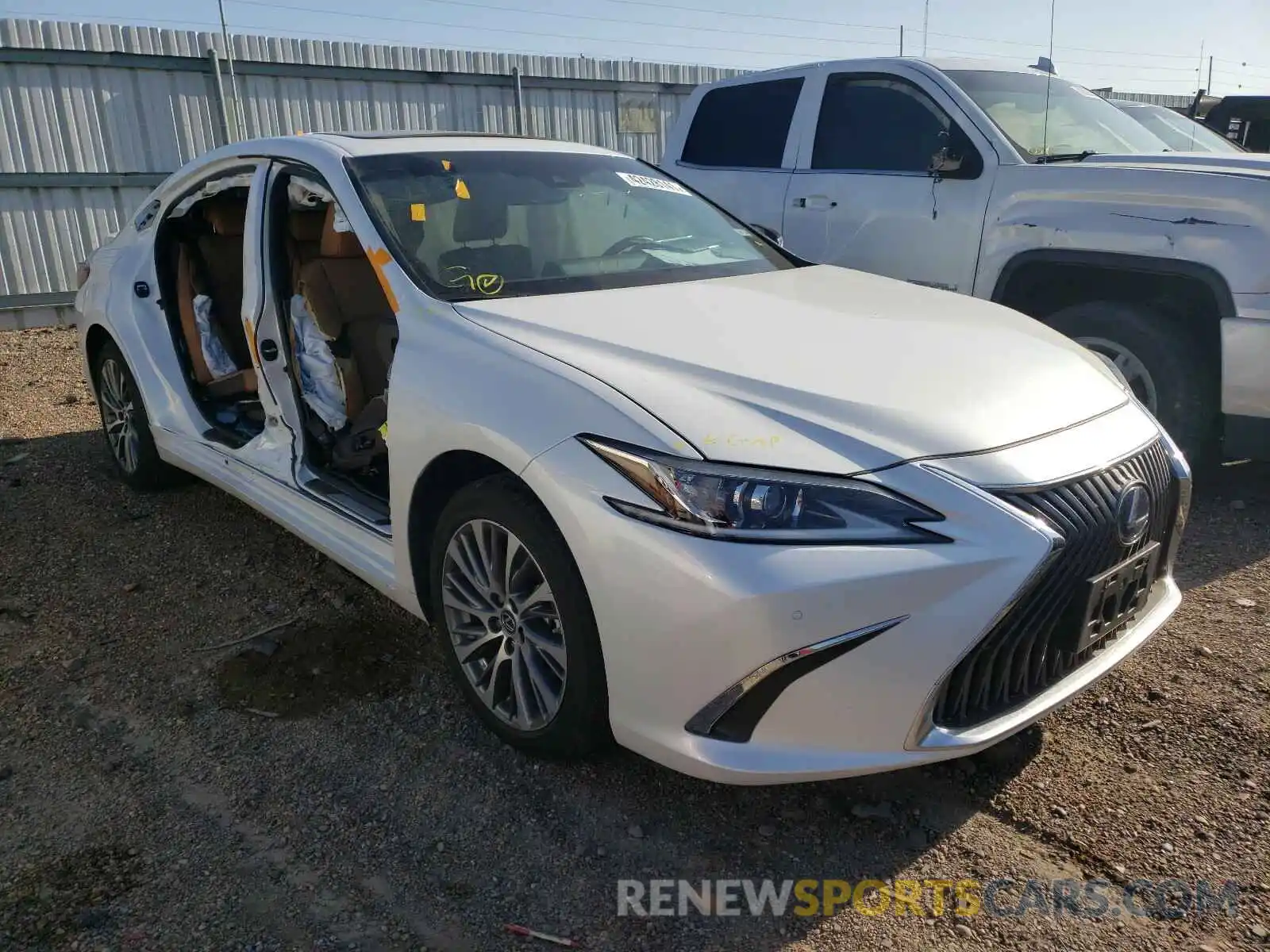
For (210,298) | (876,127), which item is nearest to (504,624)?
(210,298)

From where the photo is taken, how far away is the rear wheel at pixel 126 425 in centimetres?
482

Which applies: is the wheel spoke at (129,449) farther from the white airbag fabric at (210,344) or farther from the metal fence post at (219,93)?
the metal fence post at (219,93)

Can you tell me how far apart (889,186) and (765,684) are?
14.0 ft

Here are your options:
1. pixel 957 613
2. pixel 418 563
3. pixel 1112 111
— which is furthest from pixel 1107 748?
pixel 1112 111

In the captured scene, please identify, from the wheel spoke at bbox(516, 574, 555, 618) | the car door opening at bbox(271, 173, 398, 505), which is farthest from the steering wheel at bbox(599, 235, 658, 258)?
the wheel spoke at bbox(516, 574, 555, 618)

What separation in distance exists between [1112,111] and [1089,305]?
175 centimetres

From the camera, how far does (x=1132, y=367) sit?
476 cm

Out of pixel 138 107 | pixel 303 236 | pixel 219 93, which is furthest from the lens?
pixel 219 93

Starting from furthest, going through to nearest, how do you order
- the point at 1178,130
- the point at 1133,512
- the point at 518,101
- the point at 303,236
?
the point at 518,101 → the point at 1178,130 → the point at 303,236 → the point at 1133,512

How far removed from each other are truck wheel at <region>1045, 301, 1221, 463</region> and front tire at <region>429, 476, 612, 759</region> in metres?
3.34

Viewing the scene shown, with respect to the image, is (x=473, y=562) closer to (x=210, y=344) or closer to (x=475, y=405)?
(x=475, y=405)

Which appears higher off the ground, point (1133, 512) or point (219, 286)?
point (219, 286)

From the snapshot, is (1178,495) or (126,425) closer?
(1178,495)

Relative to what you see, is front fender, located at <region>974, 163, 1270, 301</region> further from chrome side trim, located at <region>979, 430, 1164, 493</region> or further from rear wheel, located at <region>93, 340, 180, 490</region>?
rear wheel, located at <region>93, 340, 180, 490</region>
